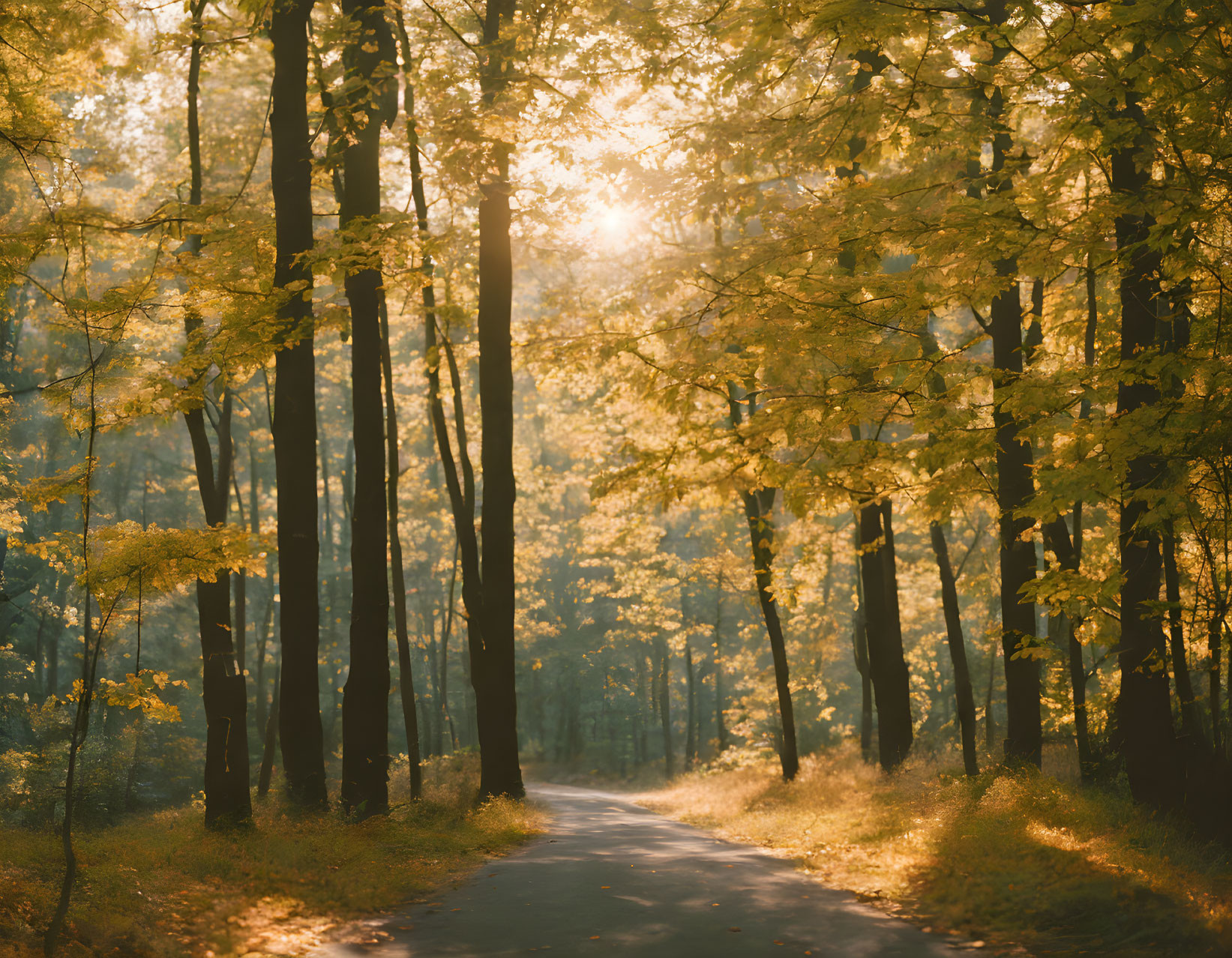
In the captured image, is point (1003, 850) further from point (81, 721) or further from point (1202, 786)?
point (81, 721)

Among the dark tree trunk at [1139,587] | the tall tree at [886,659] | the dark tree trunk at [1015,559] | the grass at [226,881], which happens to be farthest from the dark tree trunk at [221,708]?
the tall tree at [886,659]

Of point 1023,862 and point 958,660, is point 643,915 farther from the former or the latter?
point 958,660

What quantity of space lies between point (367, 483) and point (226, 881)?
19.2ft

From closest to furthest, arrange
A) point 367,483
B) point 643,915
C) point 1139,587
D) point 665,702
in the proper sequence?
point 643,915 < point 1139,587 < point 367,483 < point 665,702

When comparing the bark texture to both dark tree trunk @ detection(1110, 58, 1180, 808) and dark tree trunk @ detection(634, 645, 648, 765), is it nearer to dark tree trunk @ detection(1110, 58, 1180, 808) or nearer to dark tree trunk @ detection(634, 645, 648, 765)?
dark tree trunk @ detection(1110, 58, 1180, 808)

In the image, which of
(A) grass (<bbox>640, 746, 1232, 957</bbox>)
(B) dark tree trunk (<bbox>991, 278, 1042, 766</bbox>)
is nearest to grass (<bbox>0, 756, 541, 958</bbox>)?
(A) grass (<bbox>640, 746, 1232, 957</bbox>)

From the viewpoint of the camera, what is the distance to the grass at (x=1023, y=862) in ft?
18.0

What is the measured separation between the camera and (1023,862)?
708 cm

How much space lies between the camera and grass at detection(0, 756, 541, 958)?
533 centimetres

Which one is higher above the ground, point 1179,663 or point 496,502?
point 496,502

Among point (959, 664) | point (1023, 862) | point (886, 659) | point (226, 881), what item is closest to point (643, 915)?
point (1023, 862)

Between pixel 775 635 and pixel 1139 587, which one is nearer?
pixel 1139 587

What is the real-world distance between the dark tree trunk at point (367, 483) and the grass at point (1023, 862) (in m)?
5.28

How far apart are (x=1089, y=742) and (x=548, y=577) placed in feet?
133
